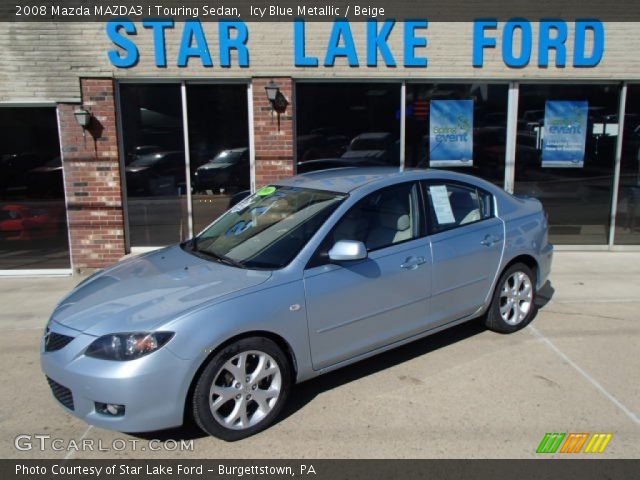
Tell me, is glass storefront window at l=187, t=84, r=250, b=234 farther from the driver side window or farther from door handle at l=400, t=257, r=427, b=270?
door handle at l=400, t=257, r=427, b=270

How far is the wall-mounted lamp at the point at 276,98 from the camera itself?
7.69m

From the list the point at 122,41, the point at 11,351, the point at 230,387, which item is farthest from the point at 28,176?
the point at 230,387

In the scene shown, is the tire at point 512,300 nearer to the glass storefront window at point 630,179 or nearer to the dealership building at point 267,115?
the dealership building at point 267,115

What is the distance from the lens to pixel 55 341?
11.5 ft

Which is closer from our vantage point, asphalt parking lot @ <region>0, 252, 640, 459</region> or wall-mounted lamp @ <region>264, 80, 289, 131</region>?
asphalt parking lot @ <region>0, 252, 640, 459</region>

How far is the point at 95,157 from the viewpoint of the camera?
789 centimetres

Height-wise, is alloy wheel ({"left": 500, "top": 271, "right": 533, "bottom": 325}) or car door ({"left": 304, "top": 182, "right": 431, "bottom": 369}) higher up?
car door ({"left": 304, "top": 182, "right": 431, "bottom": 369})

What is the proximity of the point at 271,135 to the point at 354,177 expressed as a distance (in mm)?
3643

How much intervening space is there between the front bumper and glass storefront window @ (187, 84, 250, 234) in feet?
17.1
